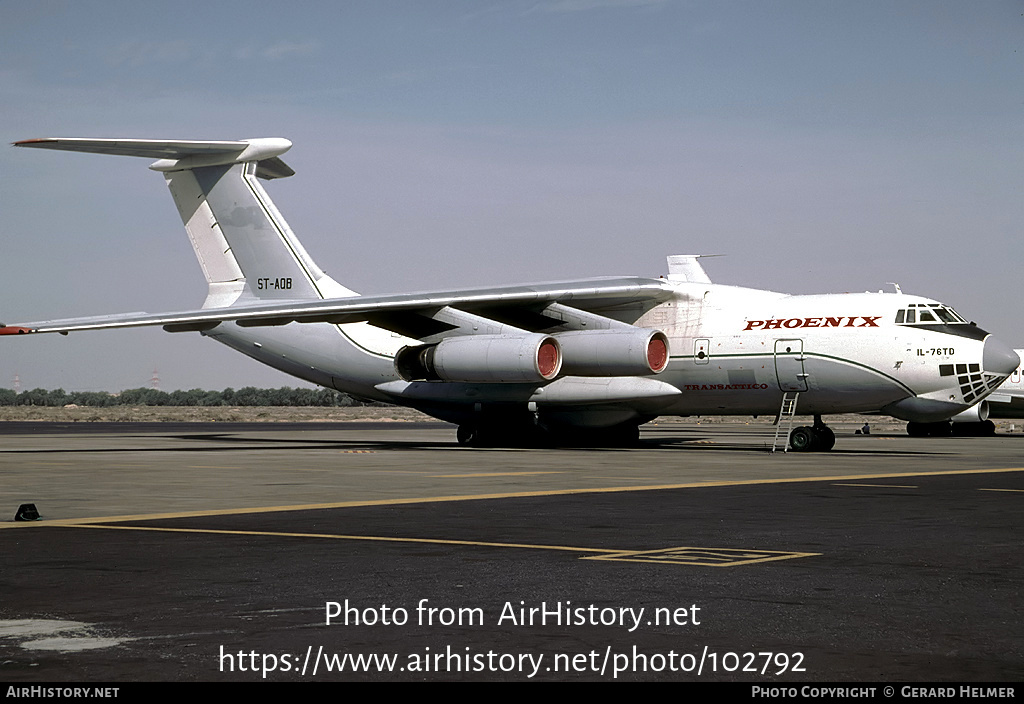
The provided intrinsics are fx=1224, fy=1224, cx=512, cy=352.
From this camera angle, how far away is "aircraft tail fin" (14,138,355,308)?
32938 mm

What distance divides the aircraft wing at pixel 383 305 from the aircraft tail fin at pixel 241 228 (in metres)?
3.23

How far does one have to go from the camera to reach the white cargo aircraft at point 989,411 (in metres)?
40.8

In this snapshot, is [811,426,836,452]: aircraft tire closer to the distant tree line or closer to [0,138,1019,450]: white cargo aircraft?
[0,138,1019,450]: white cargo aircraft

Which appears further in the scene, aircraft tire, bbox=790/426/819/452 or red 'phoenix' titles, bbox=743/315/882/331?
→ aircraft tire, bbox=790/426/819/452

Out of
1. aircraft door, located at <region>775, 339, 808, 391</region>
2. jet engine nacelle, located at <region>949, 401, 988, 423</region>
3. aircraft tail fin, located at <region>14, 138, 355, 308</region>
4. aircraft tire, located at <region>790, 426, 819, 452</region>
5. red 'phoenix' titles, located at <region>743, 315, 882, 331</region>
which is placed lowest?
aircraft tire, located at <region>790, 426, 819, 452</region>

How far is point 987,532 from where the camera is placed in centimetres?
1095

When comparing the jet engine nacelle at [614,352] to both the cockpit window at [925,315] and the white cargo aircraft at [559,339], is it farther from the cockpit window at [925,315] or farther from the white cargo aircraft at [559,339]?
the cockpit window at [925,315]

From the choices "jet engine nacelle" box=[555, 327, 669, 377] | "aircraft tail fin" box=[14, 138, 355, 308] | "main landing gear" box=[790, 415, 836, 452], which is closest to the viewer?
"jet engine nacelle" box=[555, 327, 669, 377]

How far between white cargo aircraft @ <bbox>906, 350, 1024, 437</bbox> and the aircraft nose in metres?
13.9

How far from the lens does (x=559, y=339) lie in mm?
28125

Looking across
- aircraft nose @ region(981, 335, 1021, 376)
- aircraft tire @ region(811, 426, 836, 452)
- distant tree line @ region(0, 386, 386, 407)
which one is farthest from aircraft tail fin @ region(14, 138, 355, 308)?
distant tree line @ region(0, 386, 386, 407)

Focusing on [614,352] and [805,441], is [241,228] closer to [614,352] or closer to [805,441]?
[614,352]
